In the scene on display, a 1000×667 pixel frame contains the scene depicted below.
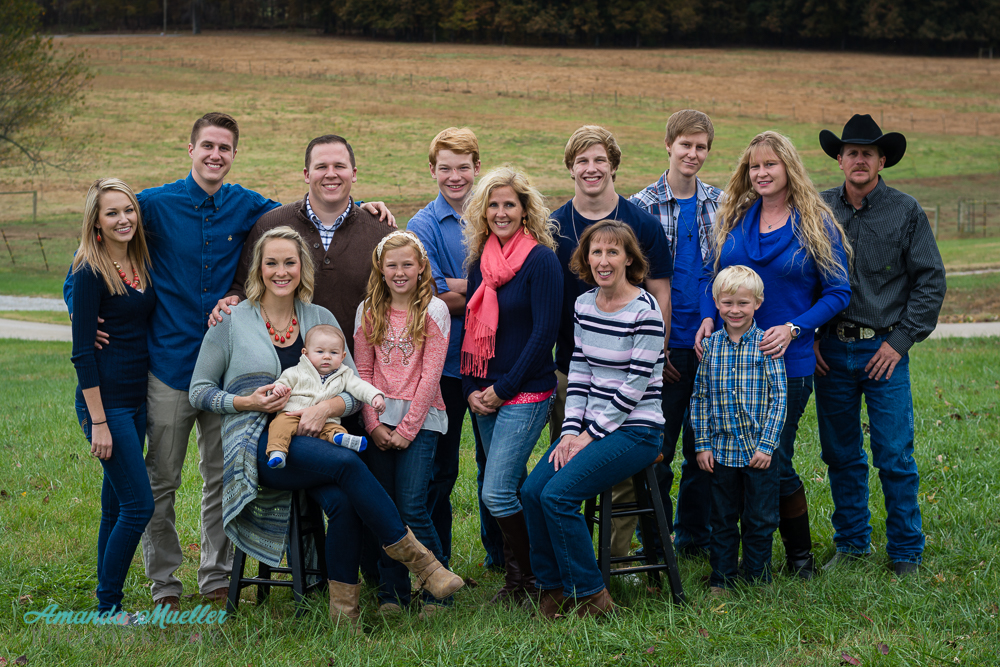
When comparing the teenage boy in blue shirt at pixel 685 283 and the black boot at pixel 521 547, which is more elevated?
the teenage boy in blue shirt at pixel 685 283

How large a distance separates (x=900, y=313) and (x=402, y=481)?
2926mm

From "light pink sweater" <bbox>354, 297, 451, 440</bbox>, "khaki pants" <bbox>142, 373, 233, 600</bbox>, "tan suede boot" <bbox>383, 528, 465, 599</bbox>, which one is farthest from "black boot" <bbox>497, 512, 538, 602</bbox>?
"khaki pants" <bbox>142, 373, 233, 600</bbox>

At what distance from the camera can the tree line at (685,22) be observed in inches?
2817

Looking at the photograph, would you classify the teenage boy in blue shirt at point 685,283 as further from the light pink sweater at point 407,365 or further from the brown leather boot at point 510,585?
the light pink sweater at point 407,365

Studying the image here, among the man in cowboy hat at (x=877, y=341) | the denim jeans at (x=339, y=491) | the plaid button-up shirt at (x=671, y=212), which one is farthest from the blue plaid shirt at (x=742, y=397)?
the denim jeans at (x=339, y=491)

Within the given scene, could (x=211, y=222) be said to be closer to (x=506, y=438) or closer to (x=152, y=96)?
(x=506, y=438)

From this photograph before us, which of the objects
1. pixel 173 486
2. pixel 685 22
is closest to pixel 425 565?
pixel 173 486

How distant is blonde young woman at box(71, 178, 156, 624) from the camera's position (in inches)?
160

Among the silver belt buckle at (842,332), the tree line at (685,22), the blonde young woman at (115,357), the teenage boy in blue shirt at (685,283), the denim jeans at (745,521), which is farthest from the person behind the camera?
the tree line at (685,22)

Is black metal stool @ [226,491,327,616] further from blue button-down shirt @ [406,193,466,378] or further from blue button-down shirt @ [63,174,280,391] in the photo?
blue button-down shirt @ [406,193,466,378]

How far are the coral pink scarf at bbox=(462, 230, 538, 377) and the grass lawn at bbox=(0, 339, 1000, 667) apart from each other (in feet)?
4.21

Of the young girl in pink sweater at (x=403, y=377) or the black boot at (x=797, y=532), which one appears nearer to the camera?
the young girl in pink sweater at (x=403, y=377)

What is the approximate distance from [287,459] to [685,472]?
2.37m

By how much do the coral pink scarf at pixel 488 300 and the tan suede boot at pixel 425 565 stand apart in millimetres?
932
